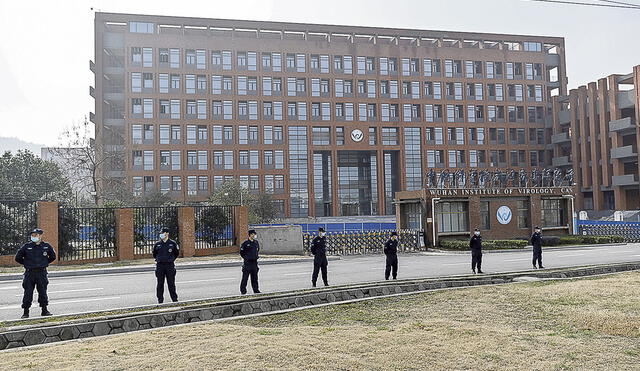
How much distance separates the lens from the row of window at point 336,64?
65.1m

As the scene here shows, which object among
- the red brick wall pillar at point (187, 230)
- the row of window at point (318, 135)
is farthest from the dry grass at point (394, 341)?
the row of window at point (318, 135)

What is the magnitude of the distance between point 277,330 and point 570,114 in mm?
71510

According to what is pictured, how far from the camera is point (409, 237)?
32625mm

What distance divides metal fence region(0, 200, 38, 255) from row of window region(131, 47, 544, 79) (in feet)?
142

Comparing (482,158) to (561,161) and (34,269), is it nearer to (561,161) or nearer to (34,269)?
(561,161)

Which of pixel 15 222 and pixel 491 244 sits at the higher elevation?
pixel 15 222

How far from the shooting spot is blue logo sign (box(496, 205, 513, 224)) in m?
35.0

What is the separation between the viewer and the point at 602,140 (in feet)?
215

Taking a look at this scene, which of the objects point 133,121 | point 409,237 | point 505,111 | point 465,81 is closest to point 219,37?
point 133,121

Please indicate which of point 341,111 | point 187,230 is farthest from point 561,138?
point 187,230

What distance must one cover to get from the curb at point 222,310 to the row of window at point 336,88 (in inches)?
2155

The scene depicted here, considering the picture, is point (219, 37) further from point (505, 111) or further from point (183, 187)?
point (505, 111)

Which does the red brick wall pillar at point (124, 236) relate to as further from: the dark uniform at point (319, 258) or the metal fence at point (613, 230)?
the metal fence at point (613, 230)

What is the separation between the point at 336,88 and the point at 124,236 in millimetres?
46992
